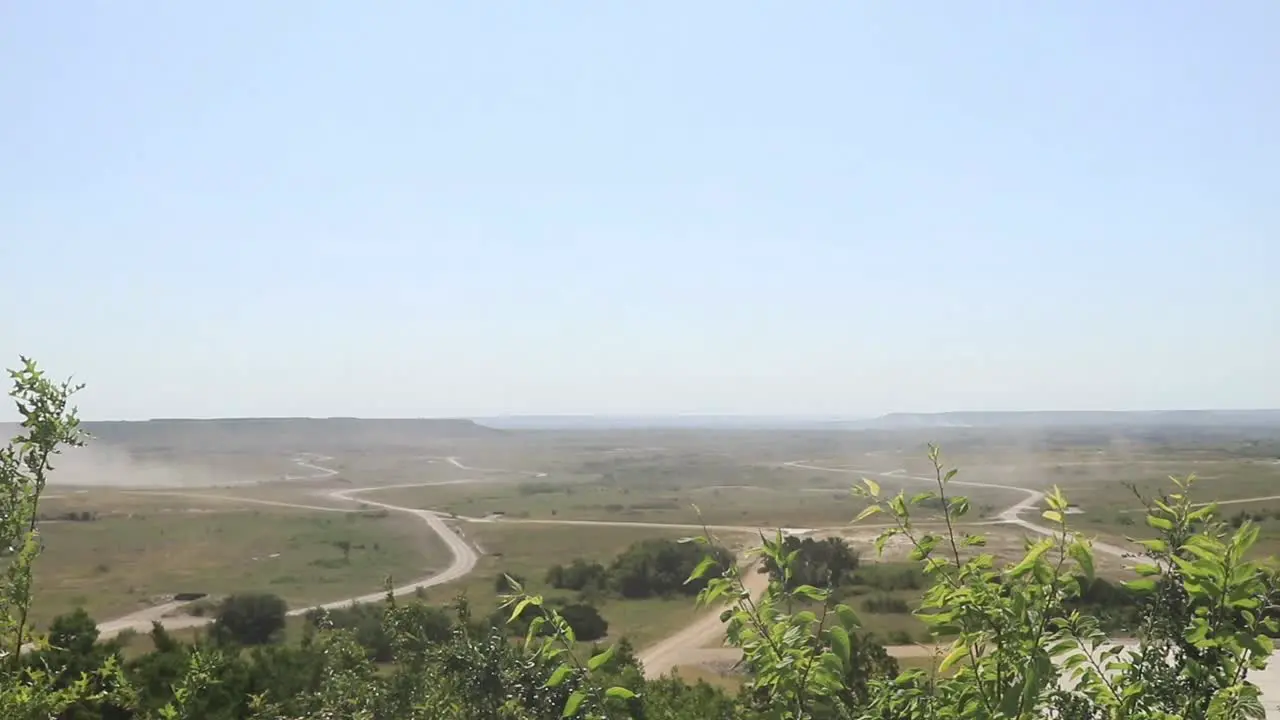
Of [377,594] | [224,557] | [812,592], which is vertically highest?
[812,592]

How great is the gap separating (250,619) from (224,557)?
22.3 m

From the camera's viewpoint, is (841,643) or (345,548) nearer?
(841,643)

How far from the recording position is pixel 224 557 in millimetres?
53812

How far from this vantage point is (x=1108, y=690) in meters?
2.98

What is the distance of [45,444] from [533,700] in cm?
299

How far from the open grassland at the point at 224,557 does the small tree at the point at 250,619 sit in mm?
4089

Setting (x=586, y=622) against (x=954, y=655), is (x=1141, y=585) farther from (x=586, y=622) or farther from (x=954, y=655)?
(x=586, y=622)

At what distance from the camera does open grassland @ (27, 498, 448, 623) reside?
42.9m

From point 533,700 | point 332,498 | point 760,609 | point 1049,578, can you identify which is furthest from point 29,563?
point 332,498

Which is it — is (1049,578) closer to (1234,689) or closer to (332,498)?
(1234,689)

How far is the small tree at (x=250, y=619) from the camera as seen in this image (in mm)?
32844

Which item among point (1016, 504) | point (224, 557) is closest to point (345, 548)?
point (224, 557)

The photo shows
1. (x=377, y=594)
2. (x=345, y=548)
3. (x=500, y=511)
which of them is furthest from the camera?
(x=500, y=511)

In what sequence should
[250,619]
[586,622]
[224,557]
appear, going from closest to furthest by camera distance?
1. [586,622]
2. [250,619]
3. [224,557]
